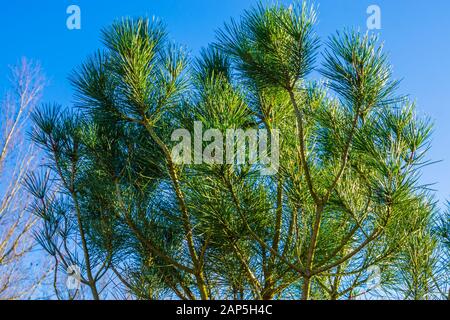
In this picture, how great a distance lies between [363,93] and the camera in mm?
2098

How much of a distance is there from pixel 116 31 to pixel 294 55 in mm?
739

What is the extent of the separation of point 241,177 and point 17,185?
3.12m

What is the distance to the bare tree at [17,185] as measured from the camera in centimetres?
459

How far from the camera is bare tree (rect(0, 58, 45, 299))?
15.1 ft

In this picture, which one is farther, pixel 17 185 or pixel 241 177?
pixel 17 185

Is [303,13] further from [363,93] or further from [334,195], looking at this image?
[334,195]

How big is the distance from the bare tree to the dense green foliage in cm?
196

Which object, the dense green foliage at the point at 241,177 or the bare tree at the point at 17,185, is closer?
the dense green foliage at the point at 241,177

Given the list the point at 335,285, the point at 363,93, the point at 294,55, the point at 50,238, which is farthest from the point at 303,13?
the point at 50,238

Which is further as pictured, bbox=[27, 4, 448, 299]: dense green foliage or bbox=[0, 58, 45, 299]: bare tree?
bbox=[0, 58, 45, 299]: bare tree

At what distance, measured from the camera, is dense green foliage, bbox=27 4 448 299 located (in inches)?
80.5

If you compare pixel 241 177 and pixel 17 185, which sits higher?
pixel 17 185

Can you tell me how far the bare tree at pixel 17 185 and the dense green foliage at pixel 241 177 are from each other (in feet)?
6.44

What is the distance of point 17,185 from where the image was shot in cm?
461
